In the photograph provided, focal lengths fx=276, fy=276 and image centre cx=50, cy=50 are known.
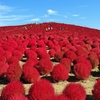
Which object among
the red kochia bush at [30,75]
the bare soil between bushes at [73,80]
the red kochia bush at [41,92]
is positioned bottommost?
the bare soil between bushes at [73,80]

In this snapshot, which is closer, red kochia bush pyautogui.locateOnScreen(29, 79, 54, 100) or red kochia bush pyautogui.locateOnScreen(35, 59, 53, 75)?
red kochia bush pyautogui.locateOnScreen(29, 79, 54, 100)

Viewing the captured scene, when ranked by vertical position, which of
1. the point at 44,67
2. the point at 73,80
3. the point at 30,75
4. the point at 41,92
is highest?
the point at 41,92

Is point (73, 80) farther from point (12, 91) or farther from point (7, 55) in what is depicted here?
point (7, 55)

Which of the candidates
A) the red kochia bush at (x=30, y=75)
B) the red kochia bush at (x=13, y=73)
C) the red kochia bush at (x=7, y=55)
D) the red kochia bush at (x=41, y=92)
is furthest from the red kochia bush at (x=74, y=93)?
the red kochia bush at (x=7, y=55)

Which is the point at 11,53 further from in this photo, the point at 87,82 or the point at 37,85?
the point at 37,85

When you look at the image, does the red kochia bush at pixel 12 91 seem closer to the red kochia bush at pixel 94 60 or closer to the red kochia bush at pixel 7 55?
the red kochia bush at pixel 94 60

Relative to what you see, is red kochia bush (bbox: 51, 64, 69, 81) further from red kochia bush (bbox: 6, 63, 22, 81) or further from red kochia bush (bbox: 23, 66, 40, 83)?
red kochia bush (bbox: 6, 63, 22, 81)

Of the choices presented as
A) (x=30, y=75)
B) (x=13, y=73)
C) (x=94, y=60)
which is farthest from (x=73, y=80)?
(x=94, y=60)

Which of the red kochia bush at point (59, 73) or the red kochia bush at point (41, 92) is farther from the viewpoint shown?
the red kochia bush at point (59, 73)

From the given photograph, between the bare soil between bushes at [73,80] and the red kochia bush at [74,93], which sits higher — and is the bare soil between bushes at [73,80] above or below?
below

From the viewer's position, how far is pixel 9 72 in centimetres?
1120

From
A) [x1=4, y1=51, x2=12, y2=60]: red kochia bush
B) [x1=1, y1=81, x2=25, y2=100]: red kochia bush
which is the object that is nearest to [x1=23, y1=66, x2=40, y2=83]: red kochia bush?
[x1=1, y1=81, x2=25, y2=100]: red kochia bush

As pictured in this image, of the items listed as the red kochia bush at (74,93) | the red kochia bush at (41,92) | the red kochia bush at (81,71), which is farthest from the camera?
the red kochia bush at (81,71)

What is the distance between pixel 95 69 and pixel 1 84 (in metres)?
5.23
